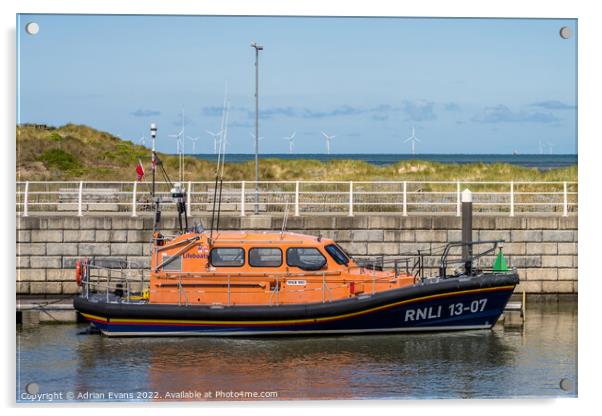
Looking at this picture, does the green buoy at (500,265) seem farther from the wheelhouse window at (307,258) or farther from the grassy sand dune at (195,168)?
the grassy sand dune at (195,168)

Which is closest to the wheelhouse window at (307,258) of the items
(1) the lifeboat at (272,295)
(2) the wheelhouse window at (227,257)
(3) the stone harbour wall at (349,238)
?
(1) the lifeboat at (272,295)

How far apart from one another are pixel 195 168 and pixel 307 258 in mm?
19442

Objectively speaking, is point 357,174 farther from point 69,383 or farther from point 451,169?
point 69,383

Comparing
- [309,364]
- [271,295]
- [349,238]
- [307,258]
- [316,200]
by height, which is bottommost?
[309,364]

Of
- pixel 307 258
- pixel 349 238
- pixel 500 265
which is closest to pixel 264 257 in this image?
pixel 307 258

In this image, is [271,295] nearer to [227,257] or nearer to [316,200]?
[227,257]

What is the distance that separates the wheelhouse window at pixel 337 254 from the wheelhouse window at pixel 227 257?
1.44m

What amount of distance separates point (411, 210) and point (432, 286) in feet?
25.5

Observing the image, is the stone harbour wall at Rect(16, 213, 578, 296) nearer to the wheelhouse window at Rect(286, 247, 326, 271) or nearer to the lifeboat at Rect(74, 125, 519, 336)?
the lifeboat at Rect(74, 125, 519, 336)

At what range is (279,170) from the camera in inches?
1484

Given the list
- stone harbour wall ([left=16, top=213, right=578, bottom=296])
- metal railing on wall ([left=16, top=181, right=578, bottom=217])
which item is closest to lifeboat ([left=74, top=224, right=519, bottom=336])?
stone harbour wall ([left=16, top=213, right=578, bottom=296])

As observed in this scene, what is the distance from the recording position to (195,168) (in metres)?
37.2

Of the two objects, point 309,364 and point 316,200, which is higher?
point 316,200

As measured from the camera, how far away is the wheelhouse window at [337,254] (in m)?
18.3
